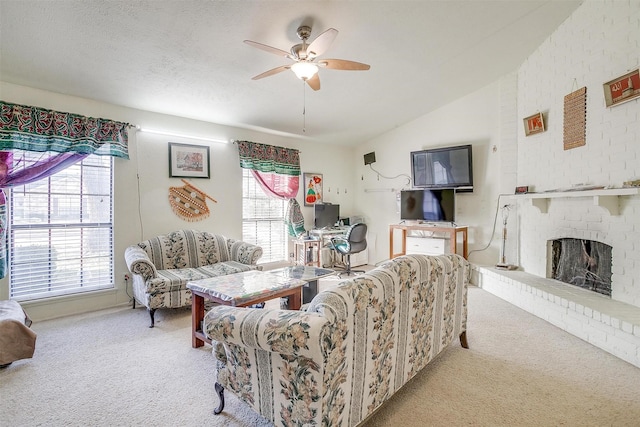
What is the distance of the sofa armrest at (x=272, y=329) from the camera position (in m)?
1.19

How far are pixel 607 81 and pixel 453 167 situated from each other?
6.97 ft

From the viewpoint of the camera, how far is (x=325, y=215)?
566 centimetres

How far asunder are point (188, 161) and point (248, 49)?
1.99 metres

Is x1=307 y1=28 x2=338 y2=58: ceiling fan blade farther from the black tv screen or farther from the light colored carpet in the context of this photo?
the black tv screen

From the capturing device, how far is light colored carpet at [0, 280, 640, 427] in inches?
67.7

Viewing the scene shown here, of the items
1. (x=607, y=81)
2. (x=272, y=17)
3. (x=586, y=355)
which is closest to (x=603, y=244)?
(x=586, y=355)

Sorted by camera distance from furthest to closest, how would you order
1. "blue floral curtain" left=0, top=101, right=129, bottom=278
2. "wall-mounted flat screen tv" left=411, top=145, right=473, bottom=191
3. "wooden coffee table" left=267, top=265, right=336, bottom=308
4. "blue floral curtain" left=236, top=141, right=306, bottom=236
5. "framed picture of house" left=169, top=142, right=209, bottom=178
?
"blue floral curtain" left=236, top=141, right=306, bottom=236 → "wall-mounted flat screen tv" left=411, top=145, right=473, bottom=191 → "framed picture of house" left=169, top=142, right=209, bottom=178 → "wooden coffee table" left=267, top=265, right=336, bottom=308 → "blue floral curtain" left=0, top=101, right=129, bottom=278

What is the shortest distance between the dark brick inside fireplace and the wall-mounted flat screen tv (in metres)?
1.52

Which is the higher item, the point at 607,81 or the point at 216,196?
the point at 607,81

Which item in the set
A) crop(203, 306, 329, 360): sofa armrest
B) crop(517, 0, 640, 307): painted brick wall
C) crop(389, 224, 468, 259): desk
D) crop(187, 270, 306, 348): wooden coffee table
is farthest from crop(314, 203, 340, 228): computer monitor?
crop(203, 306, 329, 360): sofa armrest

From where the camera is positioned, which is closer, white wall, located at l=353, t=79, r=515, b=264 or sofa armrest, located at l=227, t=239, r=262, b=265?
sofa armrest, located at l=227, t=239, r=262, b=265

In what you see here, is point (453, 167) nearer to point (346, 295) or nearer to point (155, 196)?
point (346, 295)

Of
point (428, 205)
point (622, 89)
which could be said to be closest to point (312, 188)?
point (428, 205)

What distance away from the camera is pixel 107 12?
2207 millimetres
